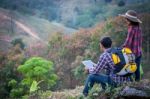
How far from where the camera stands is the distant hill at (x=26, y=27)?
78000 millimetres

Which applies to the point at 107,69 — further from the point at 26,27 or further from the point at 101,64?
the point at 26,27

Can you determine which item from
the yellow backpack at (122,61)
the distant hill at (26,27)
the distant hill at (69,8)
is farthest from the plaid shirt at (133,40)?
the distant hill at (69,8)

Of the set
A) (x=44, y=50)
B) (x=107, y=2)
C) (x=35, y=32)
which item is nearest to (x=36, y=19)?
(x=35, y=32)

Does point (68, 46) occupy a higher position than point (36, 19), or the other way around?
point (36, 19)

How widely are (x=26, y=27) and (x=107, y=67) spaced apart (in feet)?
265

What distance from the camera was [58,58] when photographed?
125 feet

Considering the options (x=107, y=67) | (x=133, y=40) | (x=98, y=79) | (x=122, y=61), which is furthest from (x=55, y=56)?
(x=122, y=61)

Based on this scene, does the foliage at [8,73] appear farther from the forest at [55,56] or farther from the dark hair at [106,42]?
the dark hair at [106,42]

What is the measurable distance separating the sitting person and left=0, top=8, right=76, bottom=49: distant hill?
66.2 metres

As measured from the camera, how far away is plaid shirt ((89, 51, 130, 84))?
6.29m

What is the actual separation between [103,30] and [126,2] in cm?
4890

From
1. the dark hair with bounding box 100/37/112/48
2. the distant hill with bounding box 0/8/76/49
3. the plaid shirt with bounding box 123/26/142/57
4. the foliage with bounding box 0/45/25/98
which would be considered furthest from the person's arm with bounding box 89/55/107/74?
the distant hill with bounding box 0/8/76/49

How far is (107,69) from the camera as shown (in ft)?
21.1

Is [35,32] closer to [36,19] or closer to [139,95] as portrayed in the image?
[36,19]
